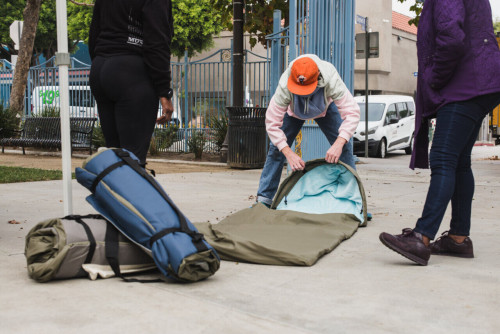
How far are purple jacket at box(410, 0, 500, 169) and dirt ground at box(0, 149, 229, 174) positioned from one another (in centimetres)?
733

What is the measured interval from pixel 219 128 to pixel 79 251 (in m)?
10.8

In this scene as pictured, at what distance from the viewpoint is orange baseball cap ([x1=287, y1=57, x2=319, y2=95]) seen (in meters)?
4.87

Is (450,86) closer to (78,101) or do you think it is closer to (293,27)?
(293,27)

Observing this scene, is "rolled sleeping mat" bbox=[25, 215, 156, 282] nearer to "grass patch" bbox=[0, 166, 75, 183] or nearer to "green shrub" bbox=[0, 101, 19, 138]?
"grass patch" bbox=[0, 166, 75, 183]

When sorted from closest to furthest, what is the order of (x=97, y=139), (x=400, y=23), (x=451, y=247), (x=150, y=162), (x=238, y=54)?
(x=451, y=247) → (x=238, y=54) → (x=150, y=162) → (x=97, y=139) → (x=400, y=23)

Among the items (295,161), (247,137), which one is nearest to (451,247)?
(295,161)

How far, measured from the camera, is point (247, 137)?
11430mm

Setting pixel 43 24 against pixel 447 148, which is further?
pixel 43 24

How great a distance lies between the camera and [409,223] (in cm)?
543

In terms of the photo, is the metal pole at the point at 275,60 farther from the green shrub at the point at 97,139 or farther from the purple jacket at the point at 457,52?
the purple jacket at the point at 457,52

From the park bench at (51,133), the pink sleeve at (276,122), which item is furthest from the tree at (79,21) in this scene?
the pink sleeve at (276,122)

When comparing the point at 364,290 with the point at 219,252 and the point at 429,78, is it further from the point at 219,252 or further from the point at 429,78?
the point at 429,78

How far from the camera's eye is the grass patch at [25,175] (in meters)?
8.54

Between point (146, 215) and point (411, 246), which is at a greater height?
point (146, 215)
